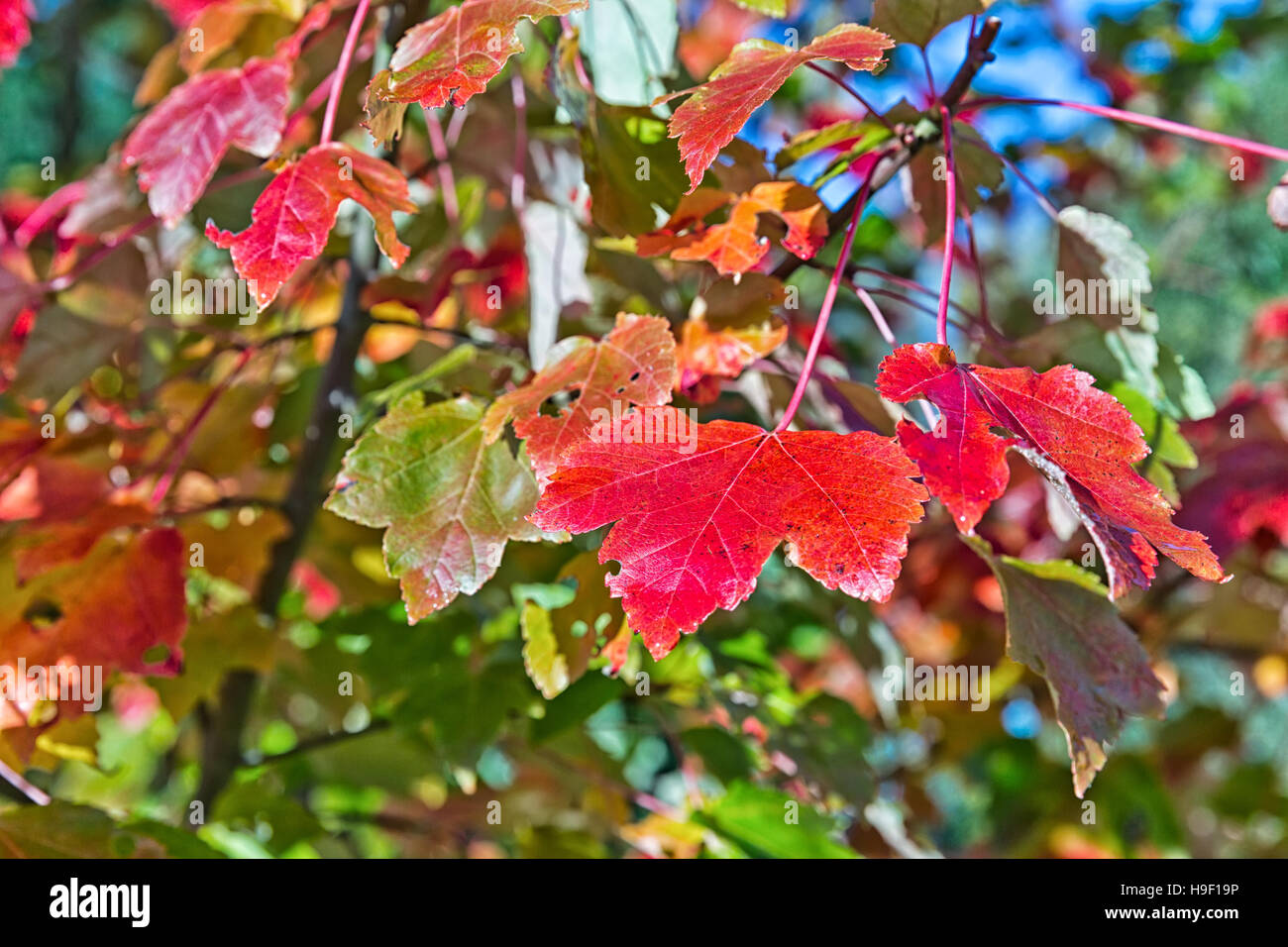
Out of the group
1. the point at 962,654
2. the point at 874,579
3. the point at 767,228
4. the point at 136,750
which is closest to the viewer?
the point at 874,579

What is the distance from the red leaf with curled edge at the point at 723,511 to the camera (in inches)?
15.7

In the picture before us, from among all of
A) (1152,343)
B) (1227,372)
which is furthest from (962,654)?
(1227,372)

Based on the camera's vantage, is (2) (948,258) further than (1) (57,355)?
No

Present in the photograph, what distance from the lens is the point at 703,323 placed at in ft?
1.74

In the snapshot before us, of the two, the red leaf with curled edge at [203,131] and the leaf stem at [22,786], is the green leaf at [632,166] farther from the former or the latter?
the leaf stem at [22,786]

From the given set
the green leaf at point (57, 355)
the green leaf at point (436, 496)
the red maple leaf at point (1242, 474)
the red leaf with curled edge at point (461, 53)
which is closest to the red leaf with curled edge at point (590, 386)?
the green leaf at point (436, 496)

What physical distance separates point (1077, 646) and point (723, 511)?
0.69 ft

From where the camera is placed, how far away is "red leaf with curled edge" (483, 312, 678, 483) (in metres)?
0.46

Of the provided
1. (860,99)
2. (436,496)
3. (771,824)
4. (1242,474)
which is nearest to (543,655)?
(436,496)

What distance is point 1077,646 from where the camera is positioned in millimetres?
502

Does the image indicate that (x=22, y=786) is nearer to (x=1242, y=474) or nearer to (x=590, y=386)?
(x=590, y=386)

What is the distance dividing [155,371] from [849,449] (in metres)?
0.58

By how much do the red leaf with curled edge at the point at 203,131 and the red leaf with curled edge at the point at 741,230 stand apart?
9.0 inches
